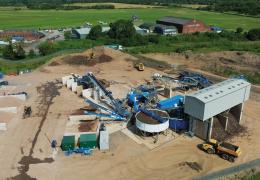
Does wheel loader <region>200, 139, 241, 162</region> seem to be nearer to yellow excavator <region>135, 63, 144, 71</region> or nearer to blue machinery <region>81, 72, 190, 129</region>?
blue machinery <region>81, 72, 190, 129</region>

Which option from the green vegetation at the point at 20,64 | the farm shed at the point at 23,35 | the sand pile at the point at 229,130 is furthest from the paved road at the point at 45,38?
the sand pile at the point at 229,130

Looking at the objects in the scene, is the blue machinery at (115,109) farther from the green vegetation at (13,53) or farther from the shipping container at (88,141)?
the green vegetation at (13,53)

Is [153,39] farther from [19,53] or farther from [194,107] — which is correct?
[194,107]

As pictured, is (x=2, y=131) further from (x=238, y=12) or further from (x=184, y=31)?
(x=238, y=12)

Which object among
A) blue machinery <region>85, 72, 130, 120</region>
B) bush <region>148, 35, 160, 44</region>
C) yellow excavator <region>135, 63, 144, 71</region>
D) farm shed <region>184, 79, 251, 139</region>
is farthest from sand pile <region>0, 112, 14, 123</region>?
bush <region>148, 35, 160, 44</region>

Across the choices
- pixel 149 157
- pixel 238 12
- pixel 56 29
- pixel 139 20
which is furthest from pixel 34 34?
pixel 238 12

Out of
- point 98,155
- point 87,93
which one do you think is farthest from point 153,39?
point 98,155
